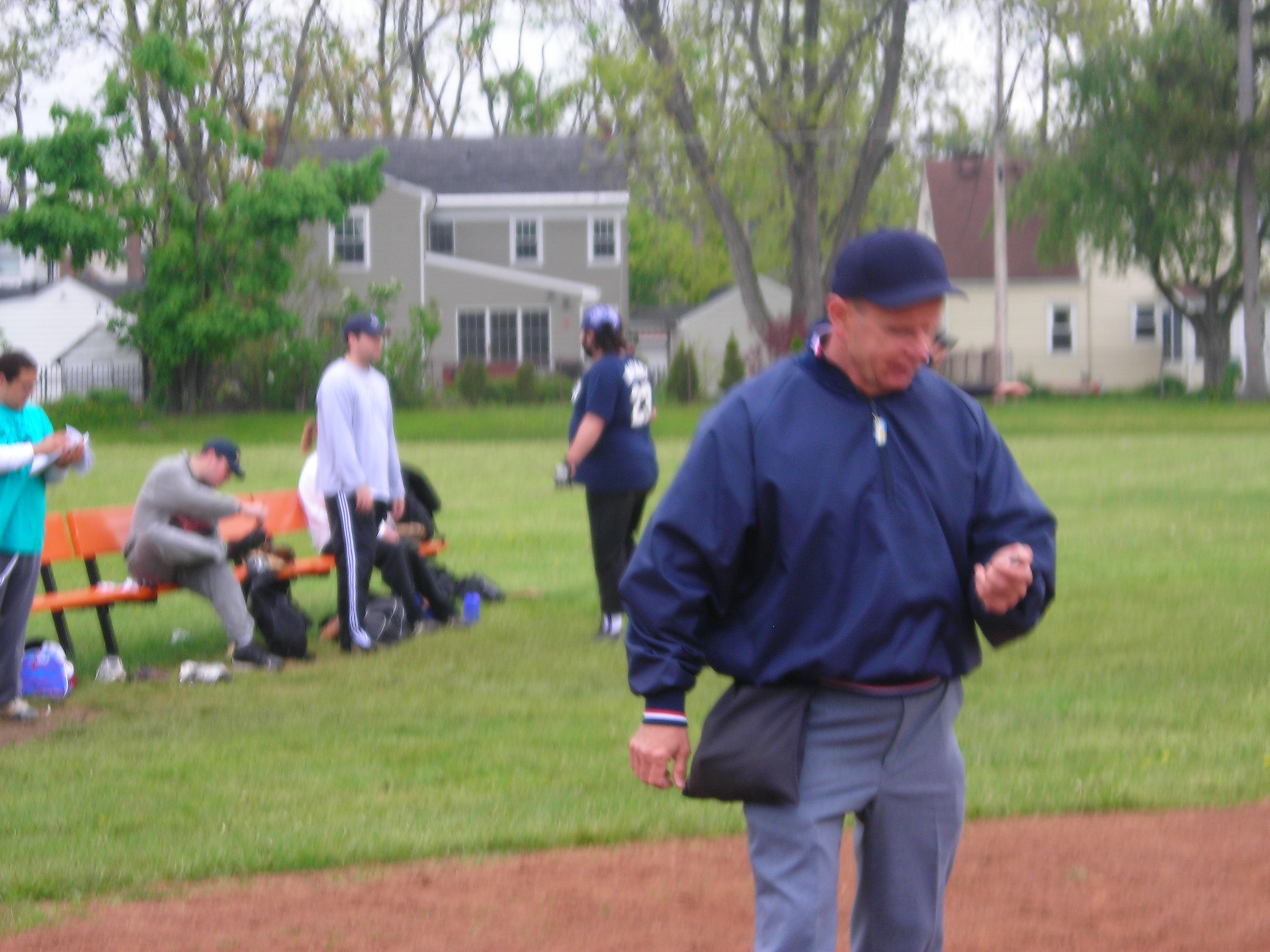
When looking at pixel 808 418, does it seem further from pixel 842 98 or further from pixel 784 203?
pixel 784 203

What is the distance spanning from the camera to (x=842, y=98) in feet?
128

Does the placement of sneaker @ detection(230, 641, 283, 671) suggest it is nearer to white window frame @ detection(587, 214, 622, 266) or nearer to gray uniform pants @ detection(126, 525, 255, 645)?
gray uniform pants @ detection(126, 525, 255, 645)

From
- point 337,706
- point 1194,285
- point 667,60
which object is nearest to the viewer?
point 337,706

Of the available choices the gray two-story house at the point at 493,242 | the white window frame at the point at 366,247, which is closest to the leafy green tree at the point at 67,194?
the gray two-story house at the point at 493,242

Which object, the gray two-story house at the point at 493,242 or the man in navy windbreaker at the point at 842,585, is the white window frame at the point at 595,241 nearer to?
the gray two-story house at the point at 493,242

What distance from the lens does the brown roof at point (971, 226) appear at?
52.4m

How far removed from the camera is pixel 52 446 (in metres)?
7.37

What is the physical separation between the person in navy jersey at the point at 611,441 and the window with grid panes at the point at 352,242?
40008mm

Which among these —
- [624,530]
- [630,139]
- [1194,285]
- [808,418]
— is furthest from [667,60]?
[808,418]

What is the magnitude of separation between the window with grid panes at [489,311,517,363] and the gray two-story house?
34mm

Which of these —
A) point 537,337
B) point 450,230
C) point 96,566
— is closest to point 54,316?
point 450,230

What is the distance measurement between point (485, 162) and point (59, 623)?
144ft

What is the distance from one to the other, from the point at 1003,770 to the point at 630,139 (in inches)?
1344

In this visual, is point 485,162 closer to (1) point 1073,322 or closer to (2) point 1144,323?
(1) point 1073,322
